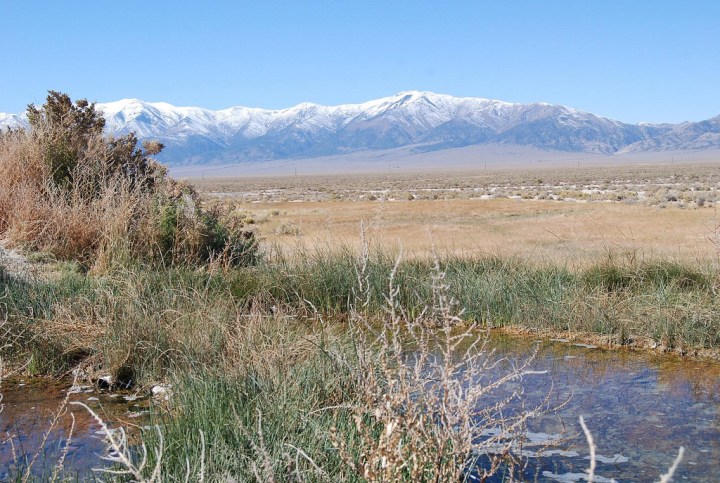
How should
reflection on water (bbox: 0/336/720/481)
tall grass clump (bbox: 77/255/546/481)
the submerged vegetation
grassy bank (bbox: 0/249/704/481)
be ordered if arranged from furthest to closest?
reflection on water (bbox: 0/336/720/481)
the submerged vegetation
grassy bank (bbox: 0/249/704/481)
tall grass clump (bbox: 77/255/546/481)

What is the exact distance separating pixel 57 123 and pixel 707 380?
11.1 meters

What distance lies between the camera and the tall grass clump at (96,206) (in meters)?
10.7

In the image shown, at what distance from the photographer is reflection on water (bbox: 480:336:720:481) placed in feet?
16.5

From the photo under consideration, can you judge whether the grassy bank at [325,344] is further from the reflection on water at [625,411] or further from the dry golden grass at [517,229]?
the dry golden grass at [517,229]

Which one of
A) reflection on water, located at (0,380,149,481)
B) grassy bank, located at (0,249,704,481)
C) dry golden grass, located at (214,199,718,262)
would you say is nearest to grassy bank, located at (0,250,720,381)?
grassy bank, located at (0,249,704,481)

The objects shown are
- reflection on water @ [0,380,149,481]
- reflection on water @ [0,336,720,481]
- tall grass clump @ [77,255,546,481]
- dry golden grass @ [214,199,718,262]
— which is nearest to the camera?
tall grass clump @ [77,255,546,481]

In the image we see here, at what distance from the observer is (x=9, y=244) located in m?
10.8

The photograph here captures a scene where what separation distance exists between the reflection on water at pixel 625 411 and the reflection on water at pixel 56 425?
2.99m

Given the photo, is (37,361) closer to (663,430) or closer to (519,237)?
(663,430)

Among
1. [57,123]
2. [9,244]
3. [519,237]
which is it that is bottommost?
[519,237]

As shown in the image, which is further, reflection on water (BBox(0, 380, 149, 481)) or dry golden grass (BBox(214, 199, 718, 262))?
dry golden grass (BBox(214, 199, 718, 262))

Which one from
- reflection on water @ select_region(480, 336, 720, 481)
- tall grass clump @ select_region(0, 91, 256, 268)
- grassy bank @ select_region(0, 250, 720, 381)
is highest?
tall grass clump @ select_region(0, 91, 256, 268)

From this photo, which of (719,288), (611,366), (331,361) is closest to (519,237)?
(719,288)

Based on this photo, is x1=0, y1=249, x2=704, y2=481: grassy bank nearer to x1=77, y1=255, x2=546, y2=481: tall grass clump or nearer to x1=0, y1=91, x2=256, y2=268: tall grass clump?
x1=77, y1=255, x2=546, y2=481: tall grass clump
